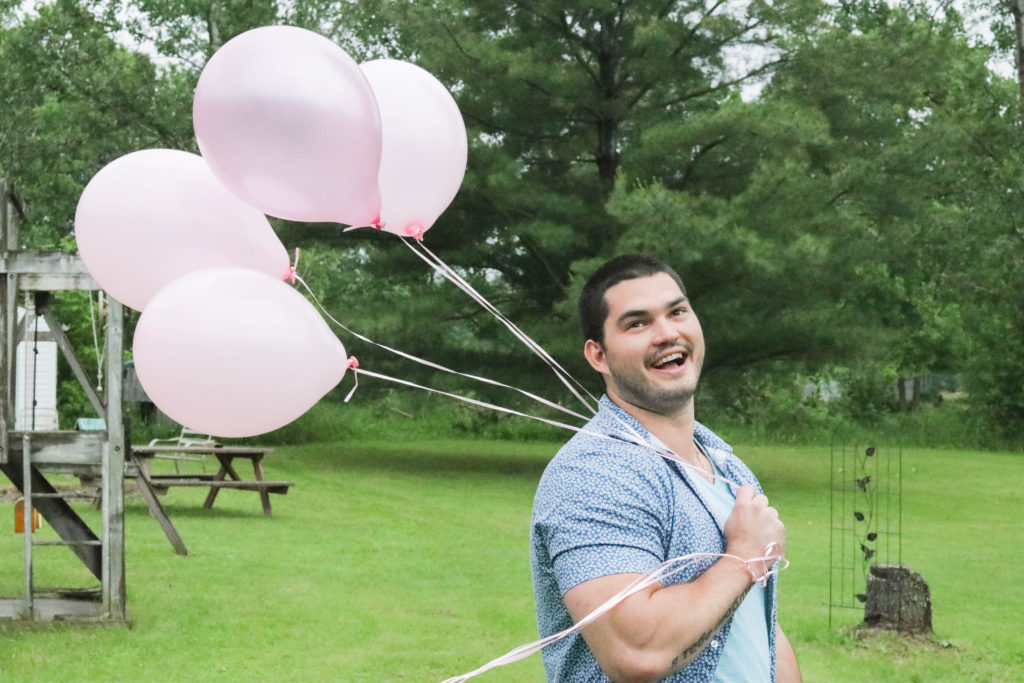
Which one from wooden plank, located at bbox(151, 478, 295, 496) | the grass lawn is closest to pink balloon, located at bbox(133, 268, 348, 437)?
the grass lawn

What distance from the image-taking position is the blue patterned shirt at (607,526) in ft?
7.08

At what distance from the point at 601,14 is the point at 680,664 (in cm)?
1635

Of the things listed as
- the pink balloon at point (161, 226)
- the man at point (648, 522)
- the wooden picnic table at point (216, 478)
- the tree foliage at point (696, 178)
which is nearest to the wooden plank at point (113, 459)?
the pink balloon at point (161, 226)

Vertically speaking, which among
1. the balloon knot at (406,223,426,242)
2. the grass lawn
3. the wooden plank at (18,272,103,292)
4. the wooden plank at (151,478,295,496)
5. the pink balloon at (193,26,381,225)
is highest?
the pink balloon at (193,26,381,225)

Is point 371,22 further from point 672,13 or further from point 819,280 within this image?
point 819,280

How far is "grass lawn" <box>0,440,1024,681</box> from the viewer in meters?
7.26

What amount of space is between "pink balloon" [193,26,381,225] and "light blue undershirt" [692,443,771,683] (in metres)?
→ 1.08

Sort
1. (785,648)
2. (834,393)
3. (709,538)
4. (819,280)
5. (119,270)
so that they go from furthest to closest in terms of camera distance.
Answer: (834,393) < (819,280) < (119,270) < (785,648) < (709,538)

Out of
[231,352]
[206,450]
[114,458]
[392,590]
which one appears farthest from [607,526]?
[206,450]

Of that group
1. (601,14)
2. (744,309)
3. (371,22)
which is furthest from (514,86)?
(371,22)

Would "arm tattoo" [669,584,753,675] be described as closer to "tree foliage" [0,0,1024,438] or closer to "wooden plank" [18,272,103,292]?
"wooden plank" [18,272,103,292]

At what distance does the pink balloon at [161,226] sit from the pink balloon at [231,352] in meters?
0.22

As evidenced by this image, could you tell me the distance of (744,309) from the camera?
1719cm

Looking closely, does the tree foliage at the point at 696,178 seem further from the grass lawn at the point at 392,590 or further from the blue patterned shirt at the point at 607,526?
the blue patterned shirt at the point at 607,526
